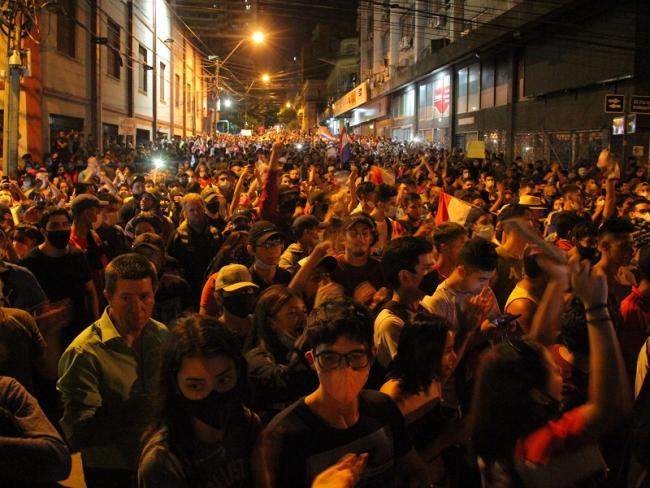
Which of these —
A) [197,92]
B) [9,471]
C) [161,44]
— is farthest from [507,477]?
[197,92]

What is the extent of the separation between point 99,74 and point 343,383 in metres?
27.8

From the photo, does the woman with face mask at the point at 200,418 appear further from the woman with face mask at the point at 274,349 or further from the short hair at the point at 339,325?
the woman with face mask at the point at 274,349

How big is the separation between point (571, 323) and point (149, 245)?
3805 mm

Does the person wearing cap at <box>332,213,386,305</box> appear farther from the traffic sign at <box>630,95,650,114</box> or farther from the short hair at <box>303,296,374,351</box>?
the traffic sign at <box>630,95,650,114</box>

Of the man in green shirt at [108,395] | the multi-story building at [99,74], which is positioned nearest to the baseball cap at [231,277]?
the man in green shirt at [108,395]

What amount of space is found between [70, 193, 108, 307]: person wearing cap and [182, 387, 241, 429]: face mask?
4100 mm

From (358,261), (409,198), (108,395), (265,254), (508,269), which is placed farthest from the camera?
(409,198)

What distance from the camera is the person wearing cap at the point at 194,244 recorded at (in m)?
7.59

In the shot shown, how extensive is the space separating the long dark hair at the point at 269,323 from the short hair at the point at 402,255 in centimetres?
70

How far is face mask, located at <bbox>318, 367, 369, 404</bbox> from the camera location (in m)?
2.56

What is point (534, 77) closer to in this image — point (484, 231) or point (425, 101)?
point (425, 101)

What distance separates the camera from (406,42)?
43.8 meters

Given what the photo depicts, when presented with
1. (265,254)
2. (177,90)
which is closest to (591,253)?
(265,254)

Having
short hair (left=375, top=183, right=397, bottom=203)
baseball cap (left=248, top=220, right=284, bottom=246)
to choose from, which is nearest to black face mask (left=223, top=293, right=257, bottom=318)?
baseball cap (left=248, top=220, right=284, bottom=246)
